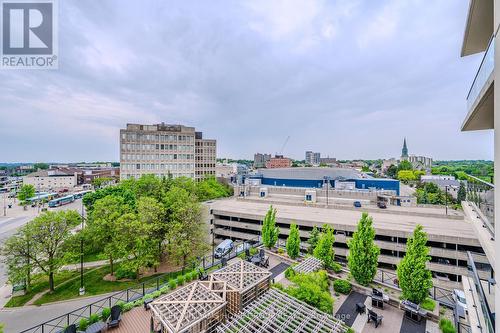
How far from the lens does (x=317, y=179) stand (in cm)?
5722

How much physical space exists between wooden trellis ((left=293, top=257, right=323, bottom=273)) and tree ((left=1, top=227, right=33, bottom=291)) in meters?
21.8

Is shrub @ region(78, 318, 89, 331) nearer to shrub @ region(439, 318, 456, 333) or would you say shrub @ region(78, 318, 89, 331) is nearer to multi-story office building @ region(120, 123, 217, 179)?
shrub @ region(439, 318, 456, 333)

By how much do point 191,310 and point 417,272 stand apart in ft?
45.1

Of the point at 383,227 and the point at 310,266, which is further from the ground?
the point at 383,227

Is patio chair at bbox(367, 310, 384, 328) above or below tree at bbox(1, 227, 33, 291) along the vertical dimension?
below

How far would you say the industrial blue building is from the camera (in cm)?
5300

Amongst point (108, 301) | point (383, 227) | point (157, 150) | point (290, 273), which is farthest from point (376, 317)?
point (157, 150)

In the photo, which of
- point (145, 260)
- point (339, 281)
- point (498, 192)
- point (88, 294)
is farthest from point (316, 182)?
point (498, 192)

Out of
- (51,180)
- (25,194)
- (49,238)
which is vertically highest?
(51,180)

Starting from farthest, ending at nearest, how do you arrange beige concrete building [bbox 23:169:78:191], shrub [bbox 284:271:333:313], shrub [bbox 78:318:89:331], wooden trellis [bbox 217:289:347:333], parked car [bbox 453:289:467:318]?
beige concrete building [bbox 23:169:78:191]
parked car [bbox 453:289:467:318]
shrub [bbox 284:271:333:313]
shrub [bbox 78:318:89:331]
wooden trellis [bbox 217:289:347:333]

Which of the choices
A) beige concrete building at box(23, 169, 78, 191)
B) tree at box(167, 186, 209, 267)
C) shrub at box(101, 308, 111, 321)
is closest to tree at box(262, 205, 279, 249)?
tree at box(167, 186, 209, 267)

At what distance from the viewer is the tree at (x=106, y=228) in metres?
21.2

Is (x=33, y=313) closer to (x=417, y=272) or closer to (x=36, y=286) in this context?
(x=36, y=286)

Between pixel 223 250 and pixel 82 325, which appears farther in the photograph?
pixel 223 250
